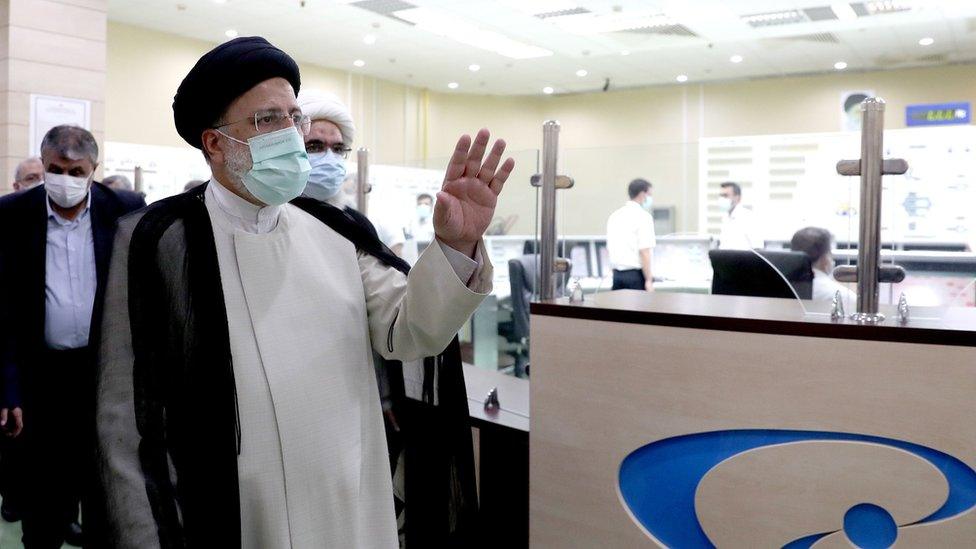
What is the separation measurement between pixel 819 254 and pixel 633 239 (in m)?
2.49

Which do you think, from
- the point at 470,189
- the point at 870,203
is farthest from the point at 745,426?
the point at 470,189

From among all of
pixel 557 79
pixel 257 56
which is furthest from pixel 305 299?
pixel 557 79

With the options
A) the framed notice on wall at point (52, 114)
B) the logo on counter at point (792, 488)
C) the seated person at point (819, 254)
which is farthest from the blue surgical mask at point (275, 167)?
the framed notice on wall at point (52, 114)

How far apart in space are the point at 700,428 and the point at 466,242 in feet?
3.58

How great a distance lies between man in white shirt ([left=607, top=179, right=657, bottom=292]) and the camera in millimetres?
5406

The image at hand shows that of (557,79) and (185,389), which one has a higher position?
(557,79)

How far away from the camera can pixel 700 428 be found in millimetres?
2061

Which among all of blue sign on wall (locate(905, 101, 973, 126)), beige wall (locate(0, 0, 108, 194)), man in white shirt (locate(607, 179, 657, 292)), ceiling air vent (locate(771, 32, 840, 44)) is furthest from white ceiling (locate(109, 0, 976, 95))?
man in white shirt (locate(607, 179, 657, 292))

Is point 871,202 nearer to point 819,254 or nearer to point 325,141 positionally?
point 819,254

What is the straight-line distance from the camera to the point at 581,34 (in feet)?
33.0

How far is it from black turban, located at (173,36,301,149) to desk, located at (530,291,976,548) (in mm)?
1209

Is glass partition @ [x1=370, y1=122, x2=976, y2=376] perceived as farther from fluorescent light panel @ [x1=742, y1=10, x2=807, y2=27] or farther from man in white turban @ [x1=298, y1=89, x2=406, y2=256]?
fluorescent light panel @ [x1=742, y1=10, x2=807, y2=27]

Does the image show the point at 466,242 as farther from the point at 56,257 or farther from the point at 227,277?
the point at 56,257

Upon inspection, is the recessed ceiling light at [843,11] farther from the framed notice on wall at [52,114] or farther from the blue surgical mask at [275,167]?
the blue surgical mask at [275,167]
